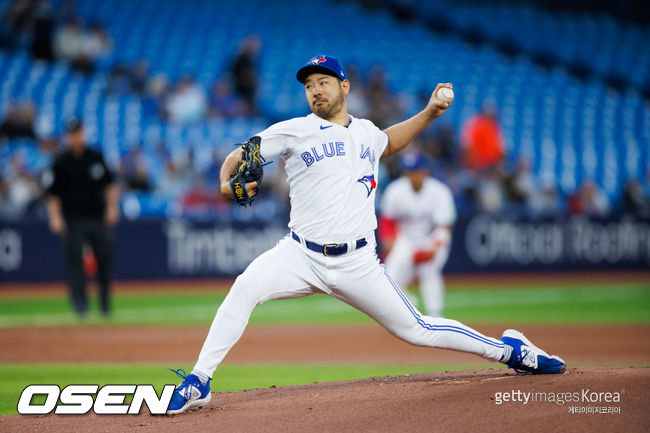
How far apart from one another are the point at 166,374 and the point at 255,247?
8.99 m

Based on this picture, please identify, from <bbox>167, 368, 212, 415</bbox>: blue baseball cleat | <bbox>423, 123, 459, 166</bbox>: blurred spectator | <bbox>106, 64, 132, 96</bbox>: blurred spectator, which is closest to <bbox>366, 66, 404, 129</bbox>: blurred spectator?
<bbox>423, 123, 459, 166</bbox>: blurred spectator

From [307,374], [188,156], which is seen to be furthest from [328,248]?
[188,156]

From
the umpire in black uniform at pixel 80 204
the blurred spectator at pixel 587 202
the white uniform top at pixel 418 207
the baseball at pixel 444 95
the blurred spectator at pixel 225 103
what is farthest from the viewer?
the blurred spectator at pixel 587 202

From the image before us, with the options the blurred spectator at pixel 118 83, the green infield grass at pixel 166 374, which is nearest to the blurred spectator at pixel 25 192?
the blurred spectator at pixel 118 83

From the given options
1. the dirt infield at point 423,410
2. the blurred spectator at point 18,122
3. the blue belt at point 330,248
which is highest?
the blurred spectator at point 18,122

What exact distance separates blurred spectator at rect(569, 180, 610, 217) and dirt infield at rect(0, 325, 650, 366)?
727 centimetres

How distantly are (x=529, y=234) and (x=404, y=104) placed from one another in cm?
399

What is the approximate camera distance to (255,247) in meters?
16.4

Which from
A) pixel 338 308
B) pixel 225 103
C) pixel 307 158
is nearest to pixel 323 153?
pixel 307 158

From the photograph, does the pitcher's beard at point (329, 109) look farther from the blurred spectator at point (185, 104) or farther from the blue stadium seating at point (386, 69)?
the blurred spectator at point (185, 104)

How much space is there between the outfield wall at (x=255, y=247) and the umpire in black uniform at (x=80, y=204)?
4.24 m

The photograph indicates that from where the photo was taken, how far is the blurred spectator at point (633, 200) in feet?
61.8

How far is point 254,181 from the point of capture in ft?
16.0

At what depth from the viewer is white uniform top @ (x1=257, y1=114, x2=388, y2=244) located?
201 inches
